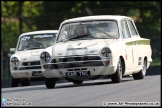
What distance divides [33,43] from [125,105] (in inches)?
398

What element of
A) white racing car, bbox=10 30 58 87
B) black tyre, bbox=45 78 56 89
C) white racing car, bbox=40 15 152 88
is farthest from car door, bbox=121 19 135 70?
white racing car, bbox=10 30 58 87

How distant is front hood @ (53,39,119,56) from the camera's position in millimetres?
13508

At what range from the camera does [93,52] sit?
13469 mm

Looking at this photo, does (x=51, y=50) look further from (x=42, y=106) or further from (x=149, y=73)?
(x=149, y=73)

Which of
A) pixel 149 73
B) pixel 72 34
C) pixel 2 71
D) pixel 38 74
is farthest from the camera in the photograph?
pixel 2 71

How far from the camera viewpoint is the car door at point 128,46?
47.0ft

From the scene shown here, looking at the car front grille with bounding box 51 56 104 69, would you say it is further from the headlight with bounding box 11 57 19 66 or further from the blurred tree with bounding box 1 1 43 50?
the blurred tree with bounding box 1 1 43 50

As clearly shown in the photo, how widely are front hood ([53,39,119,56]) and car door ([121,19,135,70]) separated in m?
0.47

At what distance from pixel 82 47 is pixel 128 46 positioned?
136cm

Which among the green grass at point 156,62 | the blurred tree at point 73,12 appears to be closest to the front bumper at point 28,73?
the green grass at point 156,62

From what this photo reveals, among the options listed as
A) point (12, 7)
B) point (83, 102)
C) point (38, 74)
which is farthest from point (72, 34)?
point (12, 7)

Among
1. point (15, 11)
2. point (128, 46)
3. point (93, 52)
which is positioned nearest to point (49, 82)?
point (93, 52)

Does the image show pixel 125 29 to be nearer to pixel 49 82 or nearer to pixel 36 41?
pixel 49 82

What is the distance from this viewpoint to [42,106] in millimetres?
9500
